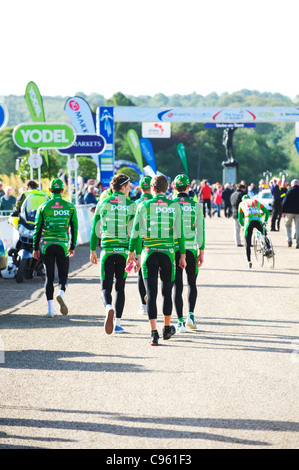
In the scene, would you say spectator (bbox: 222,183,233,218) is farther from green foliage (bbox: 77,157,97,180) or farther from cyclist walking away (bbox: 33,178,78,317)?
Result: green foliage (bbox: 77,157,97,180)

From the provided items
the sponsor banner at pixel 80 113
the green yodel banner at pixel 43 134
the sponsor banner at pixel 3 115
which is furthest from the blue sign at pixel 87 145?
the sponsor banner at pixel 3 115

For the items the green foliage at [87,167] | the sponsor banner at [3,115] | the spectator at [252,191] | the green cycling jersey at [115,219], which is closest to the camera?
the green cycling jersey at [115,219]

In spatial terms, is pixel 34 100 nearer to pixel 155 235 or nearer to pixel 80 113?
pixel 80 113

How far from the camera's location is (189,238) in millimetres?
9625

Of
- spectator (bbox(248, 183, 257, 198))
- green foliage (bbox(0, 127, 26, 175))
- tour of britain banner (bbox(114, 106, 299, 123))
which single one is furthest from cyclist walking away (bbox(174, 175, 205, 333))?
green foliage (bbox(0, 127, 26, 175))

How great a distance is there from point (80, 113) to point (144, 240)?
80.8ft

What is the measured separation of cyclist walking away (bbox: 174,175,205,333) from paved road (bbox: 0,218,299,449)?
369 millimetres

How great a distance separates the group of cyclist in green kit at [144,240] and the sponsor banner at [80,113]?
2242 centimetres

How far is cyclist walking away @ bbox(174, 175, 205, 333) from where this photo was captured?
31.0ft

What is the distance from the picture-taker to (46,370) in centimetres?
741

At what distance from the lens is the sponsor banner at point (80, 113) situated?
32.5 meters

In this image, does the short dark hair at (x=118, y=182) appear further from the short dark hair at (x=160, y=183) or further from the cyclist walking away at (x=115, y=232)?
the short dark hair at (x=160, y=183)

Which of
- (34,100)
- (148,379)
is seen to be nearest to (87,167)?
(34,100)
